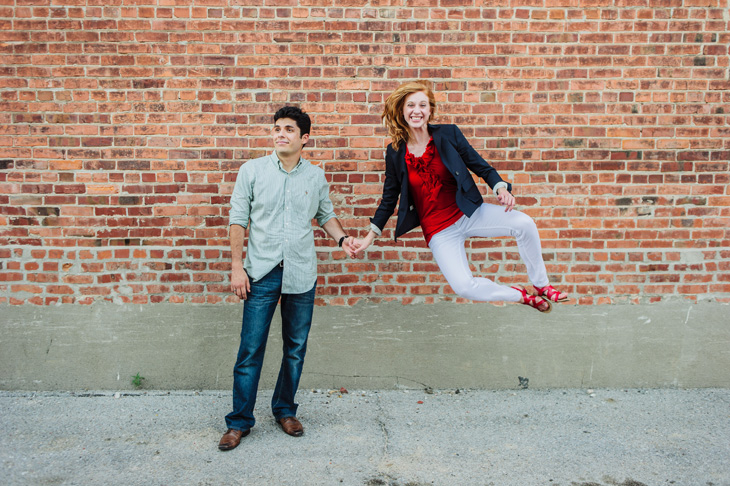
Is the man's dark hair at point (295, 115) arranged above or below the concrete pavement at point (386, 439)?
above

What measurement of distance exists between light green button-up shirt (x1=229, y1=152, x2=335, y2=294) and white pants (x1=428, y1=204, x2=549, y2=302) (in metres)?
0.89

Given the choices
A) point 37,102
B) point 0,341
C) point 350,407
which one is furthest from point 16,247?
point 350,407

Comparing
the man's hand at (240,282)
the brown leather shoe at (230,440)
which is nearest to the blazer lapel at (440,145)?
the man's hand at (240,282)

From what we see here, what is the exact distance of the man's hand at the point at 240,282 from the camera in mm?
3342

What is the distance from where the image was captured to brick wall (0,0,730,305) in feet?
13.4

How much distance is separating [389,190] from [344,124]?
835 mm

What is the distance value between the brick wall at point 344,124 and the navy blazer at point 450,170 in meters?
0.56

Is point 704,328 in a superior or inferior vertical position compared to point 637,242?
inferior

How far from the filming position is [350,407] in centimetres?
398

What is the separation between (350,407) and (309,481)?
1.04m

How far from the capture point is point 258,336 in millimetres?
3400

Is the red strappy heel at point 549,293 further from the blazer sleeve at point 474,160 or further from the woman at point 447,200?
the blazer sleeve at point 474,160

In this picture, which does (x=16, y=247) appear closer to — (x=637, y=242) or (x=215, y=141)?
(x=215, y=141)

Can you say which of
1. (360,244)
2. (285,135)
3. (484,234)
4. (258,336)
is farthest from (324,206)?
(484,234)
